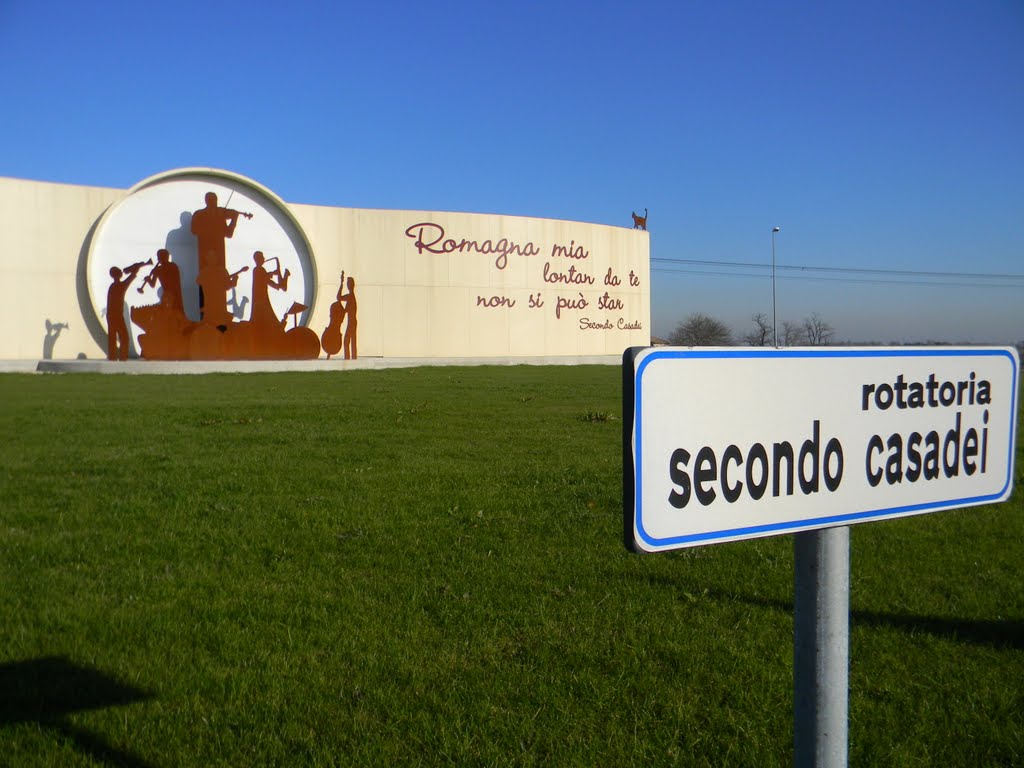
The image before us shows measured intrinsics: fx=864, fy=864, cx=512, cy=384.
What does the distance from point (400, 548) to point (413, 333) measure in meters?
35.3

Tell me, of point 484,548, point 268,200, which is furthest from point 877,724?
point 268,200

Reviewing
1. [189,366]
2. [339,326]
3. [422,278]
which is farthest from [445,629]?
[422,278]

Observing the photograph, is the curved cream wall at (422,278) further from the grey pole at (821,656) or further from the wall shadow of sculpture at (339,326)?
the grey pole at (821,656)

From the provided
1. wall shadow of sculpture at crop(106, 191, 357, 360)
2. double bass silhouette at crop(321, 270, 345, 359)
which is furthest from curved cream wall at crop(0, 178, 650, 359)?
double bass silhouette at crop(321, 270, 345, 359)

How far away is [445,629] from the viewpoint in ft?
13.4

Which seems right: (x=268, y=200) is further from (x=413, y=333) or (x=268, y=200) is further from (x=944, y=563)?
(x=944, y=563)

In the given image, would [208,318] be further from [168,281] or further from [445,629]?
[445,629]

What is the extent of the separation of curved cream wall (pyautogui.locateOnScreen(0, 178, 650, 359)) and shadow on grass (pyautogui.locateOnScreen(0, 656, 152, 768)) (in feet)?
106

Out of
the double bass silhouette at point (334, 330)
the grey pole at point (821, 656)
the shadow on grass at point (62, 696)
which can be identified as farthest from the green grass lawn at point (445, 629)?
the double bass silhouette at point (334, 330)

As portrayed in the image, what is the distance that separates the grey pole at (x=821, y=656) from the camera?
4.91 ft

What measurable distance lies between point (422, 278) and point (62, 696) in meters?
37.6

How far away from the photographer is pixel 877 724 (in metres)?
3.19

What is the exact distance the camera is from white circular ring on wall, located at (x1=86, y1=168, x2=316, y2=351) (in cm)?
3269

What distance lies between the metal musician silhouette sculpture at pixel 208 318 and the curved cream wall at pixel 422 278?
358cm
